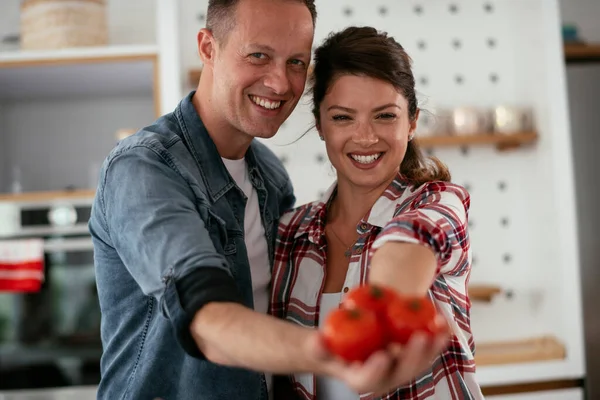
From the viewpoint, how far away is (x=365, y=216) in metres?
1.55

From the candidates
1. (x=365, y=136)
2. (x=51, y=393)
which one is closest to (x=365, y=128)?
(x=365, y=136)

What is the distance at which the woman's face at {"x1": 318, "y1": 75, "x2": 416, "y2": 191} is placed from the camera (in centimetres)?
153

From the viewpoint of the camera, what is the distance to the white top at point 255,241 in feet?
5.24

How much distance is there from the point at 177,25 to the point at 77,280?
4.21 ft

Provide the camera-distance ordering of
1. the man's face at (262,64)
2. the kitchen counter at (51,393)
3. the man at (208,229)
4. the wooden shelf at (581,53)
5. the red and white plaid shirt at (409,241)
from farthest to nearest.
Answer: the wooden shelf at (581,53) < the kitchen counter at (51,393) < the man's face at (262,64) < the red and white plaid shirt at (409,241) < the man at (208,229)

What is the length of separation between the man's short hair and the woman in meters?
0.19

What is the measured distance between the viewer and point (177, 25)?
3.14 m

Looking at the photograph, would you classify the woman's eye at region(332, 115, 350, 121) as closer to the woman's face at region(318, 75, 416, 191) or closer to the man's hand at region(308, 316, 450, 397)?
the woman's face at region(318, 75, 416, 191)

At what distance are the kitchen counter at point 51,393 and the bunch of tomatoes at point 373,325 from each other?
8.24 feet

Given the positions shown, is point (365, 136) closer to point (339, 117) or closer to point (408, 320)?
point (339, 117)

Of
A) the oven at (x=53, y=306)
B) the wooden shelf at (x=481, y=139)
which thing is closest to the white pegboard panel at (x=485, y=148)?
the wooden shelf at (x=481, y=139)

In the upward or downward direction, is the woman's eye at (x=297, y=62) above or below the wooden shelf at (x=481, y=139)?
below

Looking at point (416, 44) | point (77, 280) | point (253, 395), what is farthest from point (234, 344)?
point (416, 44)

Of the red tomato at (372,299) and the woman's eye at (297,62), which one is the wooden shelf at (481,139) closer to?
the woman's eye at (297,62)
